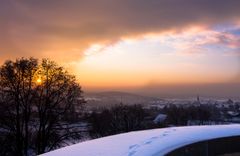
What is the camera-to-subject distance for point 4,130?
119ft

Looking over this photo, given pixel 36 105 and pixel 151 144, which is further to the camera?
pixel 36 105

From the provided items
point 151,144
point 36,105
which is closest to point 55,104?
point 36,105

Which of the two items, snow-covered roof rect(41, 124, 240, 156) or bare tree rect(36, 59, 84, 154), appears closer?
snow-covered roof rect(41, 124, 240, 156)

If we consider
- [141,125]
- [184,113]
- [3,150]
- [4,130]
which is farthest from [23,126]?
[184,113]

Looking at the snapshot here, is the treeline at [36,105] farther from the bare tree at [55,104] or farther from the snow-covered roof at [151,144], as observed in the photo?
the snow-covered roof at [151,144]

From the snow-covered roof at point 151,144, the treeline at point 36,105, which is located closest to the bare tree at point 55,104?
the treeline at point 36,105

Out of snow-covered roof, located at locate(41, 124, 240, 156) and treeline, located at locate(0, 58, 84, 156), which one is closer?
snow-covered roof, located at locate(41, 124, 240, 156)

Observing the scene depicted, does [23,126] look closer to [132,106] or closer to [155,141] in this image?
[132,106]

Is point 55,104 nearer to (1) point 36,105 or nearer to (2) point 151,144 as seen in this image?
(1) point 36,105

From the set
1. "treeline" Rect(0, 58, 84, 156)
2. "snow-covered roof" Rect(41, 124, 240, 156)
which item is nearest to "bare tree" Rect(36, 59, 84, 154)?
"treeline" Rect(0, 58, 84, 156)

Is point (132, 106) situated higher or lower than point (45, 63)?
lower

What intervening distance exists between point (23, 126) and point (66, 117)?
381 centimetres

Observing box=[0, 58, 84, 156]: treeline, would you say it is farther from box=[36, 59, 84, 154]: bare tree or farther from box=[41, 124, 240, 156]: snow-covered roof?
box=[41, 124, 240, 156]: snow-covered roof

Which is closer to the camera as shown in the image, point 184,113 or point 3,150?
point 3,150
